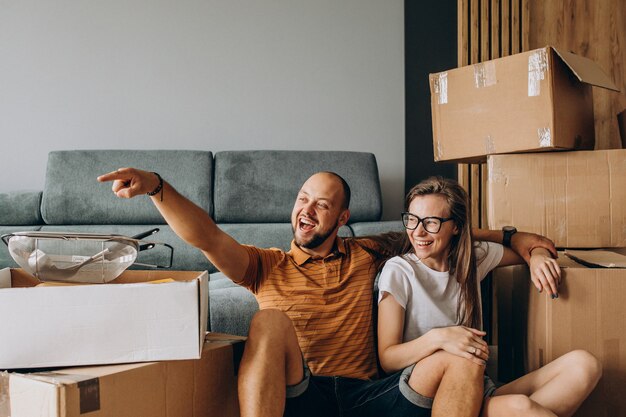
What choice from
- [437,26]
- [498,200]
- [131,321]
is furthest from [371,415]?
[437,26]

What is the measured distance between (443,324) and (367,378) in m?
0.23

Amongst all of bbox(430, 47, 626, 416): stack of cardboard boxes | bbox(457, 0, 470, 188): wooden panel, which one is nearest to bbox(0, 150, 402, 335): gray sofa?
bbox(457, 0, 470, 188): wooden panel

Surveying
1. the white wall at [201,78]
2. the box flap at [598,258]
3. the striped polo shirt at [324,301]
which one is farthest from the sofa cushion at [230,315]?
the white wall at [201,78]

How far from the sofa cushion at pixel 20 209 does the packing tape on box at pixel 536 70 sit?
6.91 ft

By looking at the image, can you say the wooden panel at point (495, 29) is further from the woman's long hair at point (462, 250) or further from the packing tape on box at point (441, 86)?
the woman's long hair at point (462, 250)

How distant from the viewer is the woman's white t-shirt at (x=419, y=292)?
4.68 feet

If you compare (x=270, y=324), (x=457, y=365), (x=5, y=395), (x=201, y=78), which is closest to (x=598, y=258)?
(x=457, y=365)

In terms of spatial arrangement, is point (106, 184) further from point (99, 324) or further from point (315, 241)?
point (99, 324)

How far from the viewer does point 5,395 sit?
925 mm

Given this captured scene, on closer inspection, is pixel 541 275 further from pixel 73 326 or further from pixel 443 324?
pixel 73 326

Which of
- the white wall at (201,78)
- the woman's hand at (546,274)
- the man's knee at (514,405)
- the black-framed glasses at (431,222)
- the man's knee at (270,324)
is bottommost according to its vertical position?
the man's knee at (514,405)

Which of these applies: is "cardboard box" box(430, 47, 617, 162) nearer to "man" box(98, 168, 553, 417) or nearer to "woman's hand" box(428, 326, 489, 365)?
"man" box(98, 168, 553, 417)

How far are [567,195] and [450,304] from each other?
557 mm

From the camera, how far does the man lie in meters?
1.13
